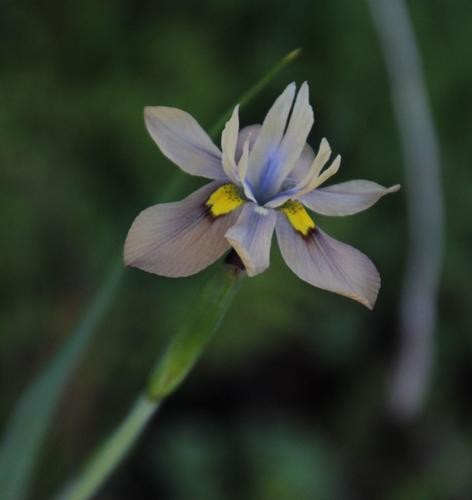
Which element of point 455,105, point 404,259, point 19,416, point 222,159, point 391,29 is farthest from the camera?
point 455,105

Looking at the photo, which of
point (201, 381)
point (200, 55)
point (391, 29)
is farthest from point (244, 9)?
point (201, 381)

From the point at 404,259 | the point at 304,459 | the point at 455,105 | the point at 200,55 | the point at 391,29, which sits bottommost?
the point at 304,459

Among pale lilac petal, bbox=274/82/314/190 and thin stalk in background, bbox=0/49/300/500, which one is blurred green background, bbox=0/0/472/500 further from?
pale lilac petal, bbox=274/82/314/190

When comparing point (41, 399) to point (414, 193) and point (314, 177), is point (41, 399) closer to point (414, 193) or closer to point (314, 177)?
point (314, 177)

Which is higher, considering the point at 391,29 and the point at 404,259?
the point at 391,29

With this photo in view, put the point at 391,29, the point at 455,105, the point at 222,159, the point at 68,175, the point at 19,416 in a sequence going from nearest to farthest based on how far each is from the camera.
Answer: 1. the point at 222,159
2. the point at 19,416
3. the point at 391,29
4. the point at 68,175
5. the point at 455,105

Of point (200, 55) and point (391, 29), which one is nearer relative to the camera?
point (391, 29)

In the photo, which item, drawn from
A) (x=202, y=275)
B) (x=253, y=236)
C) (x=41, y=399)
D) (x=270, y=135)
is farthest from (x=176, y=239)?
(x=202, y=275)

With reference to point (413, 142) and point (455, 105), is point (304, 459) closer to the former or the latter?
point (413, 142)
